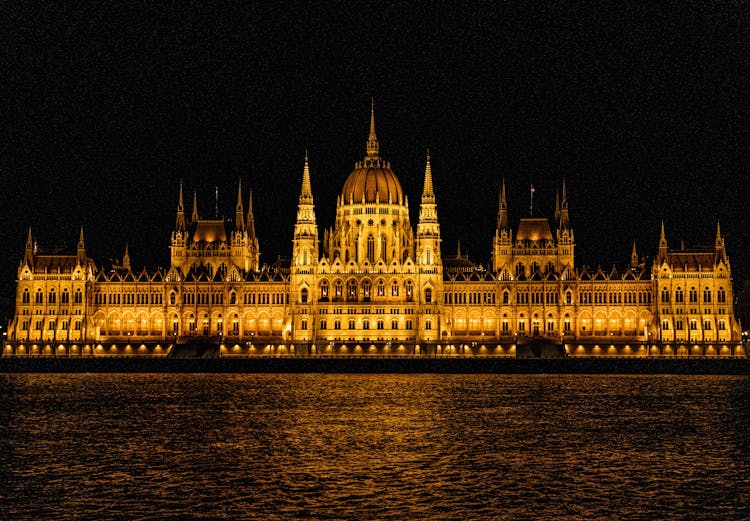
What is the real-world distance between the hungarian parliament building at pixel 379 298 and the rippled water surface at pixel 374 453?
40.5 meters

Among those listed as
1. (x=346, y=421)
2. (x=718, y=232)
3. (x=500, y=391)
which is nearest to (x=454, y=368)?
(x=500, y=391)

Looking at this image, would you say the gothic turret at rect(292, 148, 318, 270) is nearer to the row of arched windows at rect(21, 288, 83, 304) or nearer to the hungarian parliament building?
the hungarian parliament building

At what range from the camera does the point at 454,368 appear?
10662 cm

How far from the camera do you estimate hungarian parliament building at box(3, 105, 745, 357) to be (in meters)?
124

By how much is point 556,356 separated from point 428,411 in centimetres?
4803

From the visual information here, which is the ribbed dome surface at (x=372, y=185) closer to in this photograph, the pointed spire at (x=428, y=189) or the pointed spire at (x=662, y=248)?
the pointed spire at (x=428, y=189)

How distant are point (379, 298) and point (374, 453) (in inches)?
3007

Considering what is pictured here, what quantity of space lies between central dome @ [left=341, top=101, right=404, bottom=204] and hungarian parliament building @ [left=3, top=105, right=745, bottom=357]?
0.57 ft

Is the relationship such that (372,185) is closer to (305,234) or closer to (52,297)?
(305,234)

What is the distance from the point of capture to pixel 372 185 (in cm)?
13525

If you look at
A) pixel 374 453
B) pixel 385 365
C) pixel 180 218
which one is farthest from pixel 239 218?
pixel 374 453

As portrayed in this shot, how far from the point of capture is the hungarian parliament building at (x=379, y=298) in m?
124

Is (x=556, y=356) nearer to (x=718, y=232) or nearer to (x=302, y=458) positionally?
(x=718, y=232)

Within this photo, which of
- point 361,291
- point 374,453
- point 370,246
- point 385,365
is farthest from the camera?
point 370,246
